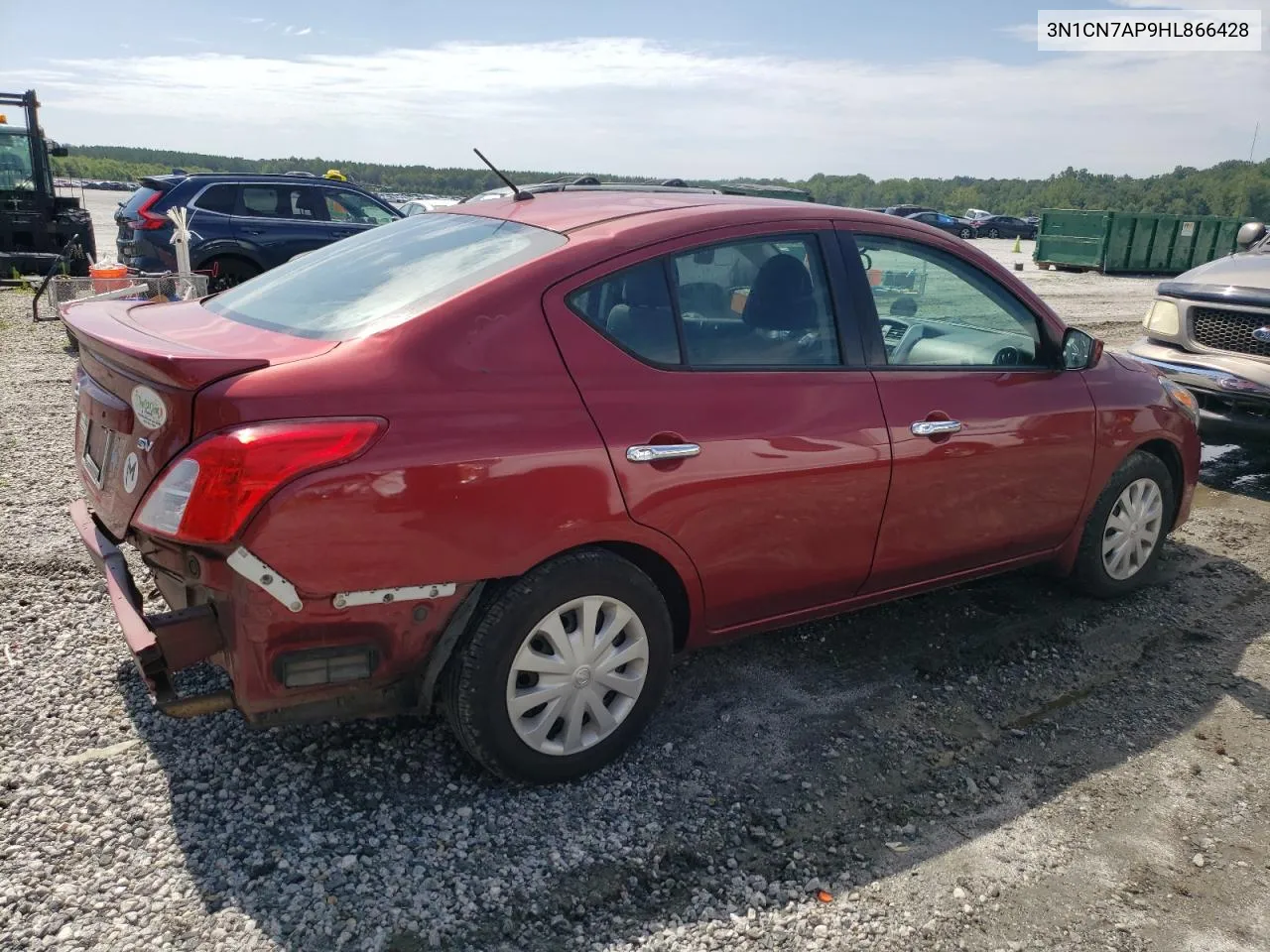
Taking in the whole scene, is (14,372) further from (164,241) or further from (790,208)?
(790,208)

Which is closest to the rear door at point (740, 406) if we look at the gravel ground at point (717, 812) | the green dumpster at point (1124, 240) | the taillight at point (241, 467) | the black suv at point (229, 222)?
the gravel ground at point (717, 812)

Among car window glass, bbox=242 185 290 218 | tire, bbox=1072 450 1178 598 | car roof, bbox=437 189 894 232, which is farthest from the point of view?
car window glass, bbox=242 185 290 218

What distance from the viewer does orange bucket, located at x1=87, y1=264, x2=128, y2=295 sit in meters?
9.23

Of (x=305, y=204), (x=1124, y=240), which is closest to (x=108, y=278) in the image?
(x=305, y=204)

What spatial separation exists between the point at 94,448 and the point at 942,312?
3176mm

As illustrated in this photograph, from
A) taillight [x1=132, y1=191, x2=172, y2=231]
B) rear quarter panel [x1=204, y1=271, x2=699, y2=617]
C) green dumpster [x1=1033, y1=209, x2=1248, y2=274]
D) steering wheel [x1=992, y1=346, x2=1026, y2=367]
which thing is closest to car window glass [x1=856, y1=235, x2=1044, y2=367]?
steering wheel [x1=992, y1=346, x2=1026, y2=367]

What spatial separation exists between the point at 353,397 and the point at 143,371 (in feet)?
1.96

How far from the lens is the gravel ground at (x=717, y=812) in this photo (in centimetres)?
253

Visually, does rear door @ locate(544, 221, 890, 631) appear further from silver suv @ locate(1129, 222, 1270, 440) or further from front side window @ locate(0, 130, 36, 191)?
front side window @ locate(0, 130, 36, 191)

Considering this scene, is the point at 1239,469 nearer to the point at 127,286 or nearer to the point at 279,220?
the point at 127,286

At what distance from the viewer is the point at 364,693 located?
9.02 feet

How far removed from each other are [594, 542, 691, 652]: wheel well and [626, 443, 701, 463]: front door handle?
270mm

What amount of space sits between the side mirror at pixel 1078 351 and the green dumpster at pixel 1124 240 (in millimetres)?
25557

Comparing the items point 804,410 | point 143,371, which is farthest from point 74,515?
point 804,410
